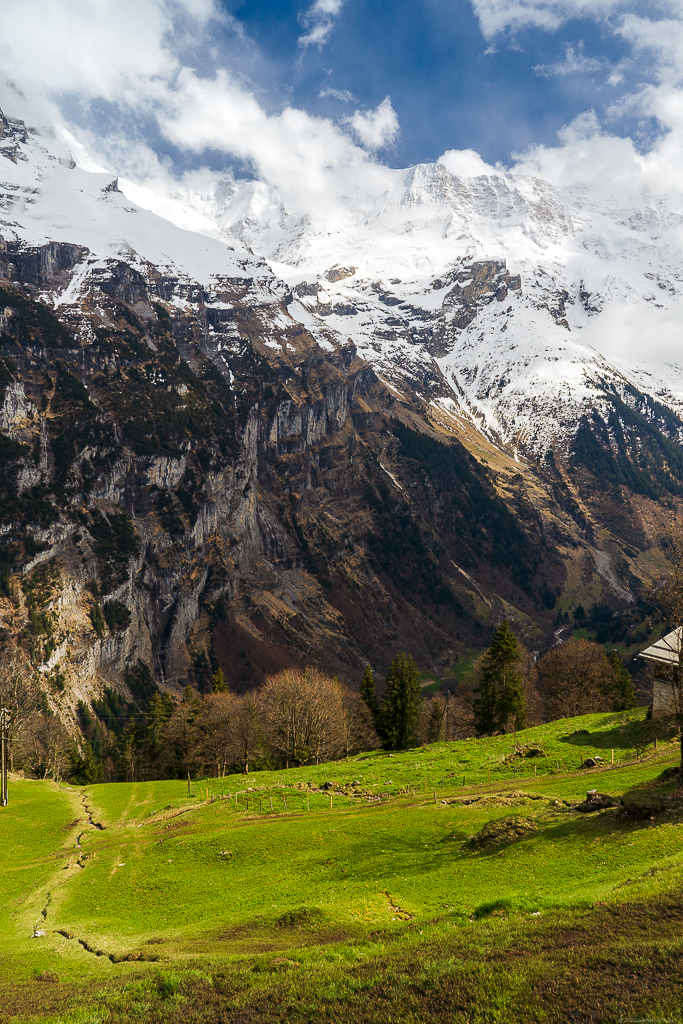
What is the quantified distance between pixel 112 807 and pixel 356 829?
1381 inches

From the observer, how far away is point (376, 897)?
23906 mm

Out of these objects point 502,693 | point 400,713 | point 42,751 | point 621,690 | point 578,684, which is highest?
point 502,693

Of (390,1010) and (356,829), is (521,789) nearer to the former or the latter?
(356,829)

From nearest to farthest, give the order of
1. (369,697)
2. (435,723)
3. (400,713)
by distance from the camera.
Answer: (400,713)
(435,723)
(369,697)

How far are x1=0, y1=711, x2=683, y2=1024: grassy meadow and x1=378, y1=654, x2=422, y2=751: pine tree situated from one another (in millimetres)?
37245

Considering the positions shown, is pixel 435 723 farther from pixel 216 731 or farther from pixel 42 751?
pixel 42 751

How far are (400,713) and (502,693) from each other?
19.3m

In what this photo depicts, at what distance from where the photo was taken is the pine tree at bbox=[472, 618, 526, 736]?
249 feet

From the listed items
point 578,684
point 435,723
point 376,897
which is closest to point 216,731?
point 435,723

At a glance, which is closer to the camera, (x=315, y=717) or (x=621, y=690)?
(x=315, y=717)

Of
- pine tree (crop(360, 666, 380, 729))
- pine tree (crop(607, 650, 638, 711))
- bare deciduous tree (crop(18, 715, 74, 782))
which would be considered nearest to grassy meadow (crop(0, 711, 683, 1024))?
pine tree (crop(607, 650, 638, 711))

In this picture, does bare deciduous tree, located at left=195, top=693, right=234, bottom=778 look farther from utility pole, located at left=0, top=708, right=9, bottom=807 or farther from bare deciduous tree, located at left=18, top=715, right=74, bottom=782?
utility pole, located at left=0, top=708, right=9, bottom=807

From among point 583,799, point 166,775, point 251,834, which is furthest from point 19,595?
point 583,799

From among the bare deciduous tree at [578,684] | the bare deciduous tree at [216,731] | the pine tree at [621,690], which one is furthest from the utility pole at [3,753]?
the pine tree at [621,690]
